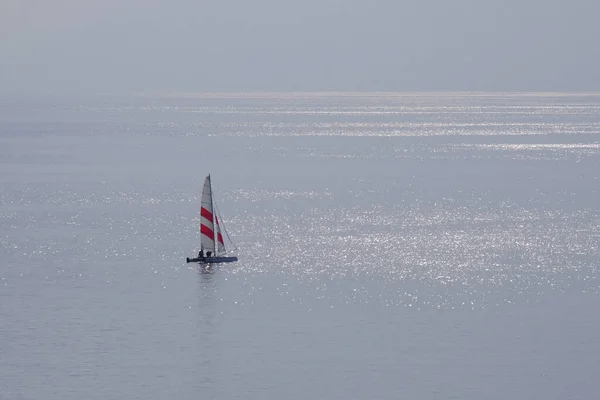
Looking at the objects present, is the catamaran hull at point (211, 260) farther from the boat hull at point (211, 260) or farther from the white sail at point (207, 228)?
the white sail at point (207, 228)

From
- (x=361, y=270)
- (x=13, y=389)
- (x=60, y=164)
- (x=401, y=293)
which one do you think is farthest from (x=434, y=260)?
(x=60, y=164)

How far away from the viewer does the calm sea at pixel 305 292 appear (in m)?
42.6

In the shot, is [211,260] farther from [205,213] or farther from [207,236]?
[205,213]

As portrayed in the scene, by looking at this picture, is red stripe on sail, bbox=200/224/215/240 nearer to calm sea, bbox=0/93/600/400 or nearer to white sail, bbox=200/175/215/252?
white sail, bbox=200/175/215/252

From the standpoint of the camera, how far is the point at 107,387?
41219mm

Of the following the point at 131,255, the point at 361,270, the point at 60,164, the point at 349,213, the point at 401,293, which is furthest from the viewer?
the point at 60,164

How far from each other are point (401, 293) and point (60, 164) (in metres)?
86.6

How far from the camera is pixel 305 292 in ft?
184

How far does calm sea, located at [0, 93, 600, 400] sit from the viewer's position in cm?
4259

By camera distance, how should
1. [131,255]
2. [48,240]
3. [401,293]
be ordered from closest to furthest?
[401,293]
[131,255]
[48,240]

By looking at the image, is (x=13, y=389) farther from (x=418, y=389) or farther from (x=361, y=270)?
(x=361, y=270)

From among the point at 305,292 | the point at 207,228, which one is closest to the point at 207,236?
the point at 207,228

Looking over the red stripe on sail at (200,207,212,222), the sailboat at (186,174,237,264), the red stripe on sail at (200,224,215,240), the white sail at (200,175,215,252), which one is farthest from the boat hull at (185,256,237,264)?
the red stripe on sail at (200,207,212,222)

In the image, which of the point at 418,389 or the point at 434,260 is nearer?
the point at 418,389
